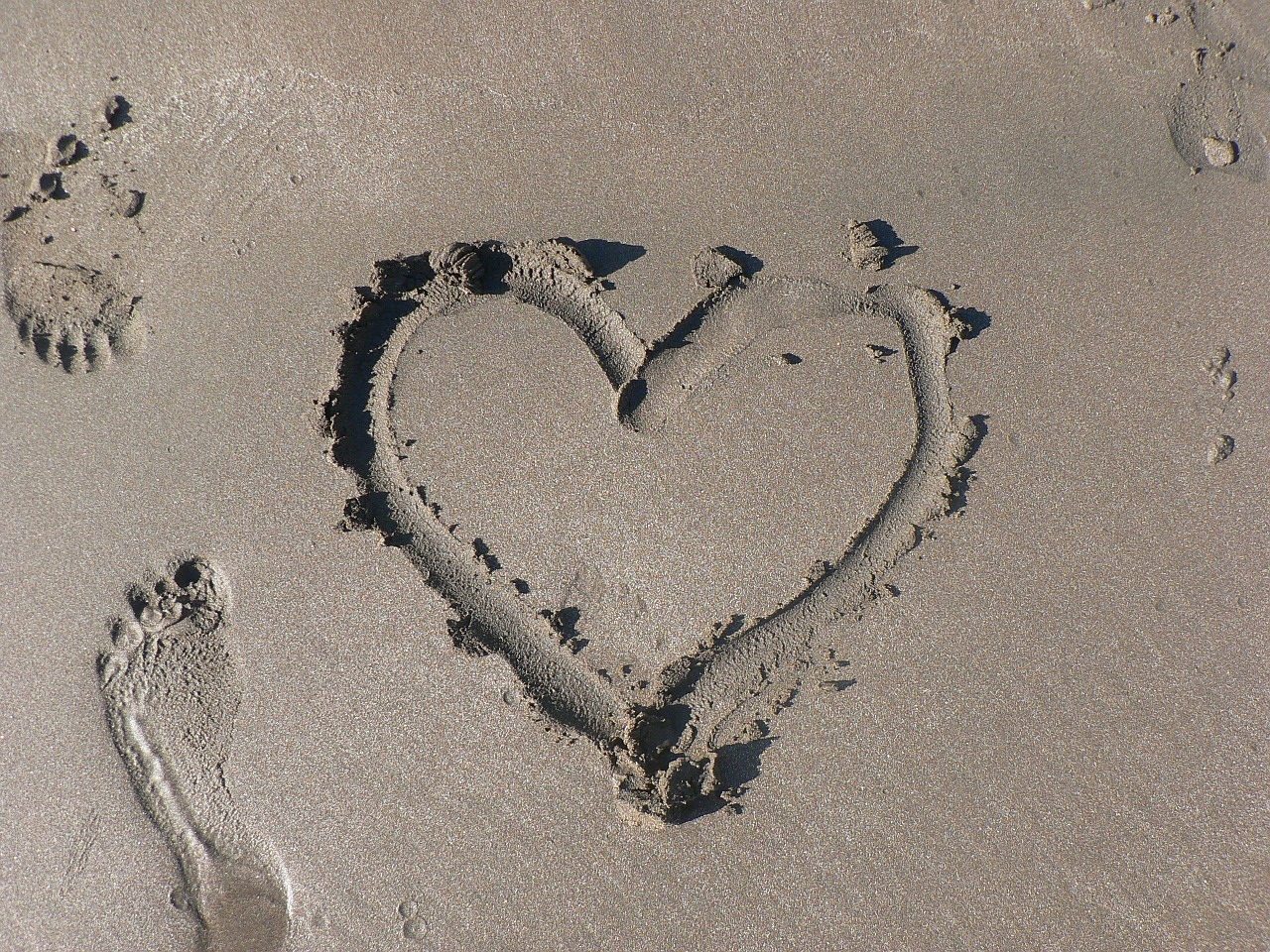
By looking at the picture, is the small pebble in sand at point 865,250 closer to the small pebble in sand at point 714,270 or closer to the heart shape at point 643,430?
the heart shape at point 643,430

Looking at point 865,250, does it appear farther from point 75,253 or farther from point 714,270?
point 75,253

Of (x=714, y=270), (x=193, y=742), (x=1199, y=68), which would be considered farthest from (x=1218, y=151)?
(x=193, y=742)

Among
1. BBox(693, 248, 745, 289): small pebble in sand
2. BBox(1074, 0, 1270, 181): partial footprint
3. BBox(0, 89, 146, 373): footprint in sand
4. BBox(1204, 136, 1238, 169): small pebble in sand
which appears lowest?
BBox(0, 89, 146, 373): footprint in sand

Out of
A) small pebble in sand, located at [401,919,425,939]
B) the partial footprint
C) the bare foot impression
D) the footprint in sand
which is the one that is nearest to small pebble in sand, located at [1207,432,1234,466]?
the partial footprint

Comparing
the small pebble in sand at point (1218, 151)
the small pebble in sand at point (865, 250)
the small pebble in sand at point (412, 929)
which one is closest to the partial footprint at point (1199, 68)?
the small pebble in sand at point (1218, 151)

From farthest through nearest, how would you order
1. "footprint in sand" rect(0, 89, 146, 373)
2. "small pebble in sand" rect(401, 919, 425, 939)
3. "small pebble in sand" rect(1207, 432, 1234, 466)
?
"footprint in sand" rect(0, 89, 146, 373) < "small pebble in sand" rect(1207, 432, 1234, 466) < "small pebble in sand" rect(401, 919, 425, 939)

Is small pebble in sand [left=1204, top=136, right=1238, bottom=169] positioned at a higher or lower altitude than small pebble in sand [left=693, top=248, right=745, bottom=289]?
higher

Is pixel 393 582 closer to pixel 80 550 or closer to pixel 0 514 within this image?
pixel 80 550

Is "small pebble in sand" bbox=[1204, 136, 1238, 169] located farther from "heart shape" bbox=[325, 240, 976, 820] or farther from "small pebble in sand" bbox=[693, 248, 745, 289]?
"small pebble in sand" bbox=[693, 248, 745, 289]
